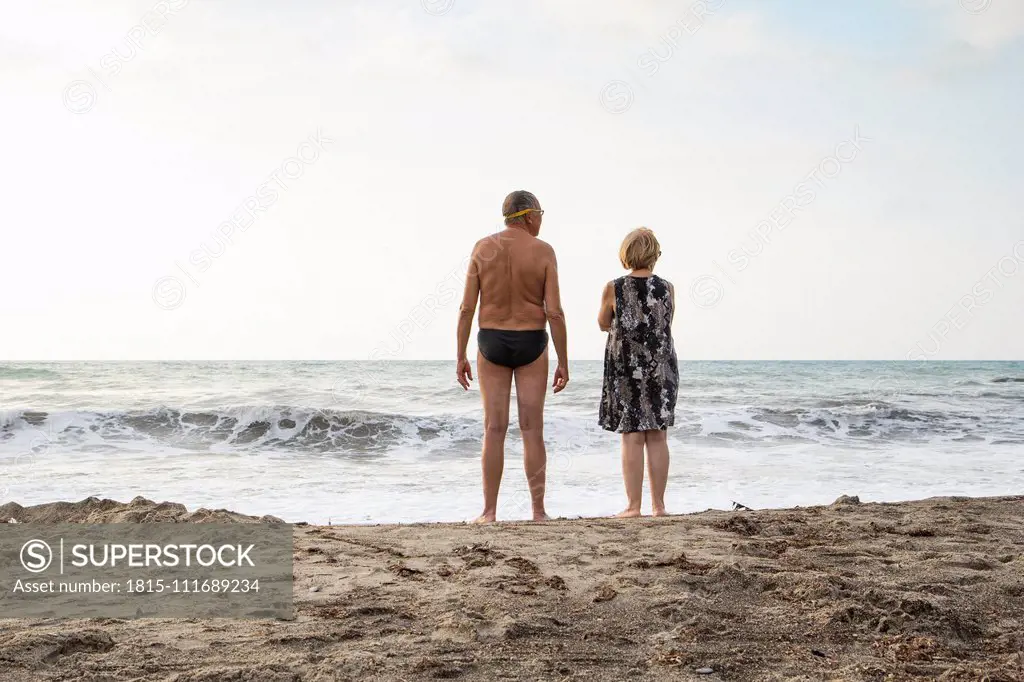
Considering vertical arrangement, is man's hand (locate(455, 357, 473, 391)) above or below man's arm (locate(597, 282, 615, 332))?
below

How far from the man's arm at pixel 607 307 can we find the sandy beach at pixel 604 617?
4.52ft

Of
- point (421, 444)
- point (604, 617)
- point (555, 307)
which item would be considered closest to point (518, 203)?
point (555, 307)

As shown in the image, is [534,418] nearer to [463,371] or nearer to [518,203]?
[463,371]

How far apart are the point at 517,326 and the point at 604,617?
2056 millimetres

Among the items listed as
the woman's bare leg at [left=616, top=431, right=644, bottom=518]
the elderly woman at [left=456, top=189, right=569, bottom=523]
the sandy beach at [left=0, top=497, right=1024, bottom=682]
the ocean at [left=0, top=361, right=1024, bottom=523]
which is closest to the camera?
the sandy beach at [left=0, top=497, right=1024, bottom=682]

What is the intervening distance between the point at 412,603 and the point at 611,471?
239 inches

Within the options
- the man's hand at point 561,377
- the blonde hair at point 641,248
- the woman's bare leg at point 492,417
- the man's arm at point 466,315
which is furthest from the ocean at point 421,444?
the blonde hair at point 641,248

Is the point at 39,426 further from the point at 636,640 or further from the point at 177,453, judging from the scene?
the point at 636,640

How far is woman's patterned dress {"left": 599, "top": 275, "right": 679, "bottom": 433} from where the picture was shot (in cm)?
457

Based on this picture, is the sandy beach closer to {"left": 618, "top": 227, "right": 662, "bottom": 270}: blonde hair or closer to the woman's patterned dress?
the woman's patterned dress

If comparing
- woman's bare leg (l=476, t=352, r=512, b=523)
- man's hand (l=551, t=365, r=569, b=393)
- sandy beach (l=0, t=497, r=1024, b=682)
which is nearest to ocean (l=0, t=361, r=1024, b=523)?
woman's bare leg (l=476, t=352, r=512, b=523)

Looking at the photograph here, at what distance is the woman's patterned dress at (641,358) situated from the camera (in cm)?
457

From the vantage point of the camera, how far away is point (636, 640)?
235 centimetres

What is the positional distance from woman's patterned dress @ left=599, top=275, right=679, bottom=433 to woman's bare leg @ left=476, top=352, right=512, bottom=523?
66 centimetres
